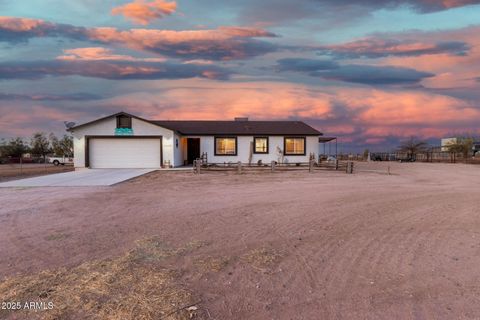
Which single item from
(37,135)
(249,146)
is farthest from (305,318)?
(37,135)

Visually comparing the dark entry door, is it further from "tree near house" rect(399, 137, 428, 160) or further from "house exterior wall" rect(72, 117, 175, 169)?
"tree near house" rect(399, 137, 428, 160)

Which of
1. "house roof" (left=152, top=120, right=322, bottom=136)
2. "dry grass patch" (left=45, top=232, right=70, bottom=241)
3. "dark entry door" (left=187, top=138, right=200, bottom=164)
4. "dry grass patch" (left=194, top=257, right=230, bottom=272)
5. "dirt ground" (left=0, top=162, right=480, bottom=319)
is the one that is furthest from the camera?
"dark entry door" (left=187, top=138, right=200, bottom=164)

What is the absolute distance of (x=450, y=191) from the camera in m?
13.5

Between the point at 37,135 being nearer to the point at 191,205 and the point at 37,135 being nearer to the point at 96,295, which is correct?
the point at 191,205

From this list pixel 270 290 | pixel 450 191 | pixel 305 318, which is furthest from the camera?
pixel 450 191

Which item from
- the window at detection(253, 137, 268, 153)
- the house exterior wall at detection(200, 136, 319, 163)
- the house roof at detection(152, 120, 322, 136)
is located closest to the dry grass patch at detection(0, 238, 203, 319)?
the house roof at detection(152, 120, 322, 136)

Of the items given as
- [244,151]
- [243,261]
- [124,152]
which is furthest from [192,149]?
[243,261]

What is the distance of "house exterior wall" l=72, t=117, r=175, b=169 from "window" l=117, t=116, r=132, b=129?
22 centimetres

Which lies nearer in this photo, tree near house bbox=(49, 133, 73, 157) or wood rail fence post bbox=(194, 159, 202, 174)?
wood rail fence post bbox=(194, 159, 202, 174)

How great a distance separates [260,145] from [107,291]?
26301 mm

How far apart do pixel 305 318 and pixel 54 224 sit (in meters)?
6.06

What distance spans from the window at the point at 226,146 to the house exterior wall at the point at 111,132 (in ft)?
13.8

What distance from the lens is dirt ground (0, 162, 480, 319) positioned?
384 cm

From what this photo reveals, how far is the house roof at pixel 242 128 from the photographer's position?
30.1m
